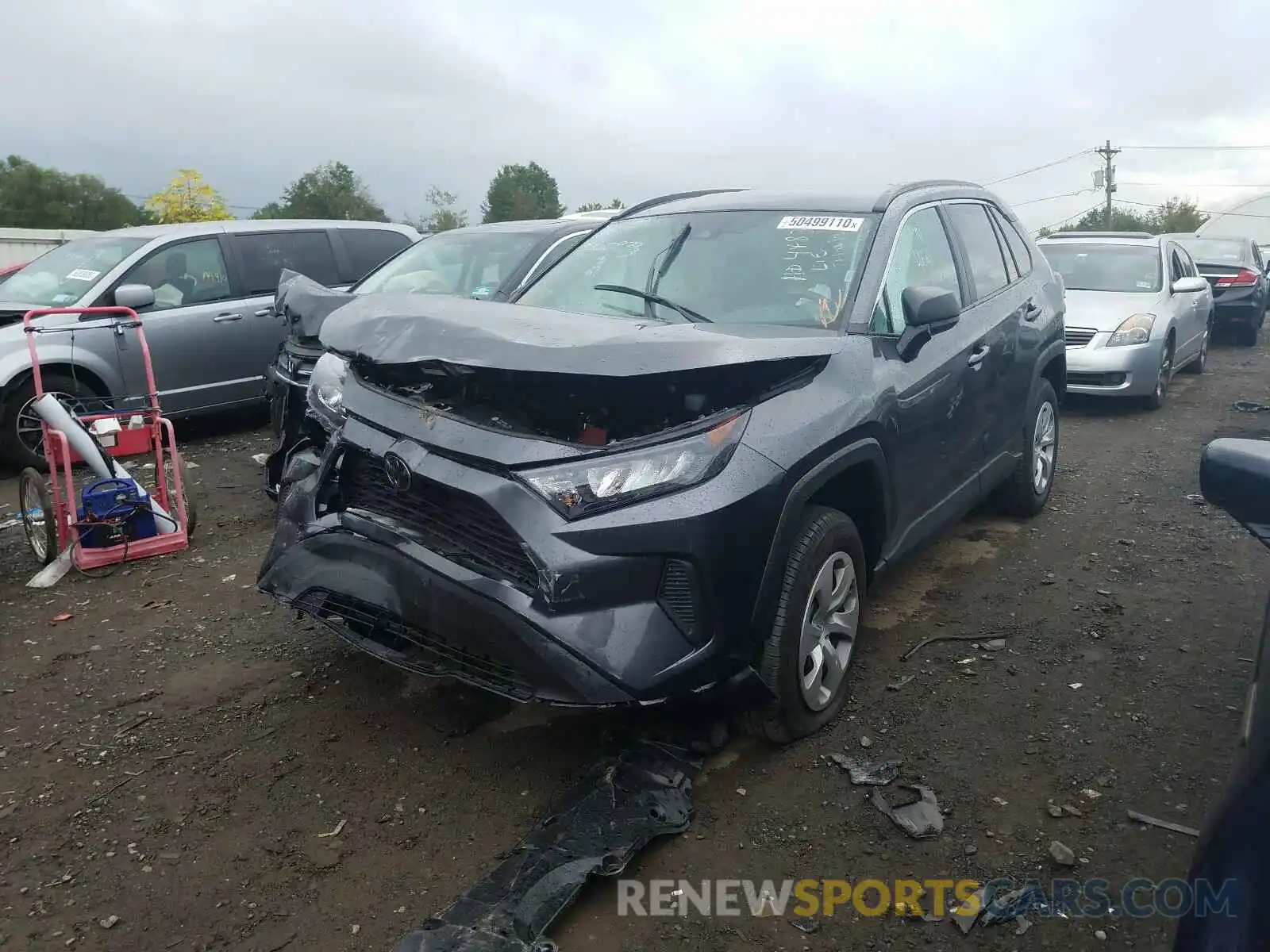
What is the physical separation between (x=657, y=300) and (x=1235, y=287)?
1375 centimetres

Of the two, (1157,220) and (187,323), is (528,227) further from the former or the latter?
(1157,220)

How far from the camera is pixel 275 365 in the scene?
584 cm

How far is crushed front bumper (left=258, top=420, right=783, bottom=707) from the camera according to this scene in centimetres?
272

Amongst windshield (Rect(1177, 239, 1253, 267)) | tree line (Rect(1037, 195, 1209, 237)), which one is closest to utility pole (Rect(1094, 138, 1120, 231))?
tree line (Rect(1037, 195, 1209, 237))

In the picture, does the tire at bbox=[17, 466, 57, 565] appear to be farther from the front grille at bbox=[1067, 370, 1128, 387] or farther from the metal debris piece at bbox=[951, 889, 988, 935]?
the front grille at bbox=[1067, 370, 1128, 387]

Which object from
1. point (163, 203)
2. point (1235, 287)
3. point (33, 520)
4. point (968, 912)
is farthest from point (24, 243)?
point (968, 912)

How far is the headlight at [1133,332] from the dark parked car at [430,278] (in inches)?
190

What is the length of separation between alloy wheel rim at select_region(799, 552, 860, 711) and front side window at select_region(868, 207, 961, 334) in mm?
935

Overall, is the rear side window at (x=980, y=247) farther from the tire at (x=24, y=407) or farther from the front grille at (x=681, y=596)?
the tire at (x=24, y=407)

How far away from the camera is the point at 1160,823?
9.53ft

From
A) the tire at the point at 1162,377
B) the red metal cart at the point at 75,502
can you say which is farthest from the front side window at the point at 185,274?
the tire at the point at 1162,377

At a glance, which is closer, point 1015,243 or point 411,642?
point 411,642

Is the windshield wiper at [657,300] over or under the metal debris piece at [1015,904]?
over

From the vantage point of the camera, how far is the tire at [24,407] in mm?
7160
